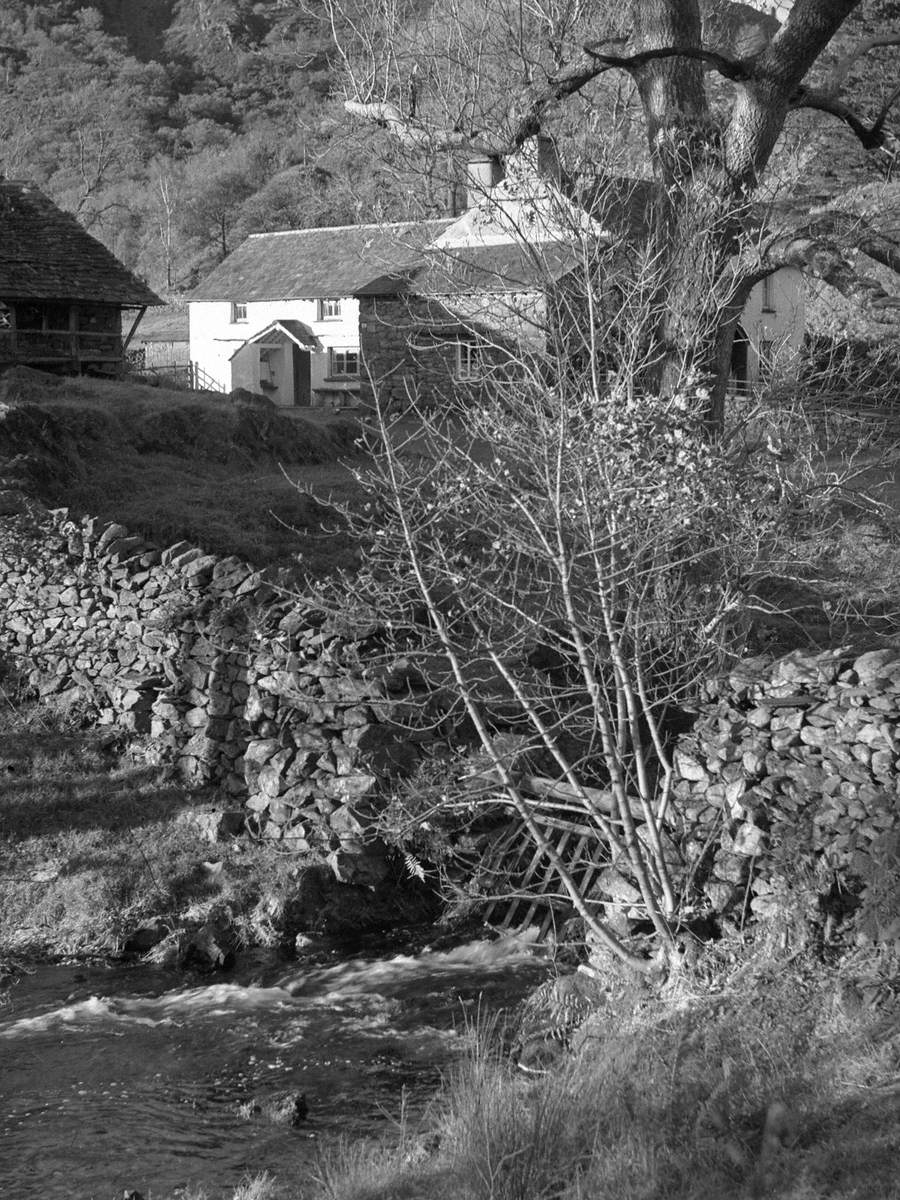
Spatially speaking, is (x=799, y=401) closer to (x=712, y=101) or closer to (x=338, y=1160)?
(x=338, y=1160)

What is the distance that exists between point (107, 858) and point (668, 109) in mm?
8984

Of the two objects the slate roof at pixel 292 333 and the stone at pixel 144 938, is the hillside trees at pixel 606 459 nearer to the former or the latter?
the stone at pixel 144 938

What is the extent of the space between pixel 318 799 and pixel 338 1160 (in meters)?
4.66

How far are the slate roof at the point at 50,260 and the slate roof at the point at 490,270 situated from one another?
8526mm

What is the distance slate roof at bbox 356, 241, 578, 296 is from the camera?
37.2 ft

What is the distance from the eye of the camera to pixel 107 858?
34.9ft

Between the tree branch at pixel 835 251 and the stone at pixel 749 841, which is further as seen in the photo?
the tree branch at pixel 835 251

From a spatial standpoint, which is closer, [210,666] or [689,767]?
[689,767]

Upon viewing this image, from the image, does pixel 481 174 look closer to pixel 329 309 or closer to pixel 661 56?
pixel 661 56

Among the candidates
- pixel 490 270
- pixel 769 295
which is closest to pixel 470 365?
pixel 490 270

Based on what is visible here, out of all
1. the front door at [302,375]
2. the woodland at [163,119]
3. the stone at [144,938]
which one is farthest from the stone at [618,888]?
the woodland at [163,119]

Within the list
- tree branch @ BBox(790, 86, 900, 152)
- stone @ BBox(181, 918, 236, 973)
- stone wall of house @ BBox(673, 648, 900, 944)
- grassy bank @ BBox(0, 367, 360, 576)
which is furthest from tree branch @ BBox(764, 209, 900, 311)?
stone @ BBox(181, 918, 236, 973)

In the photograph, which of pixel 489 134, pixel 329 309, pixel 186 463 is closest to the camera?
pixel 489 134

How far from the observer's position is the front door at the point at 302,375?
39344 millimetres
